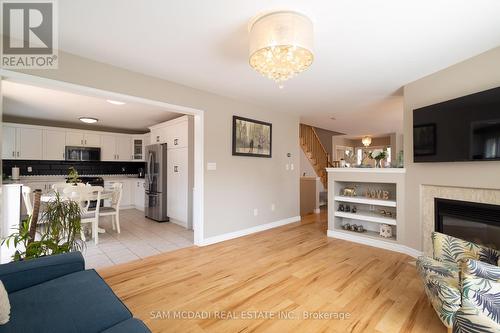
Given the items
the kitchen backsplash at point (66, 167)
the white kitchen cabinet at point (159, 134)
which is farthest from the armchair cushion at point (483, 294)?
Result: the kitchen backsplash at point (66, 167)

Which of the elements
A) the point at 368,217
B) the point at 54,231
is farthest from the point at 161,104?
the point at 368,217

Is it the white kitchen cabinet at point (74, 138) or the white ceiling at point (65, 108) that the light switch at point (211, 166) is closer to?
the white ceiling at point (65, 108)

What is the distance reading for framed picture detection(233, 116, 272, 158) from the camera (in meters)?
3.97

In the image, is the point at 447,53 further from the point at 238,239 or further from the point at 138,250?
the point at 138,250

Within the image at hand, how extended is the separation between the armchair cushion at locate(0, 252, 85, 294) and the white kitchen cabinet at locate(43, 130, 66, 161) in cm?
527

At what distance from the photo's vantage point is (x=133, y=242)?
143 inches

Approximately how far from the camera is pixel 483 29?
1.97 metres

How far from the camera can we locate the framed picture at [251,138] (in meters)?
3.97

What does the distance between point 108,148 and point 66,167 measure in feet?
3.67

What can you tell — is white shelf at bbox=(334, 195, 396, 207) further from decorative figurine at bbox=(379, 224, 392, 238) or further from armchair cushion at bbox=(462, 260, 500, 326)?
armchair cushion at bbox=(462, 260, 500, 326)

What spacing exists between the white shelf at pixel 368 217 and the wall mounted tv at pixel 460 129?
3.38ft

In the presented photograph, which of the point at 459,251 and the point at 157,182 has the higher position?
the point at 157,182

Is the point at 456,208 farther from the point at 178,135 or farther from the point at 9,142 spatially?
the point at 9,142

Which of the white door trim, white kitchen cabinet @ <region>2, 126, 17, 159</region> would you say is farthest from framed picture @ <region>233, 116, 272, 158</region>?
white kitchen cabinet @ <region>2, 126, 17, 159</region>
